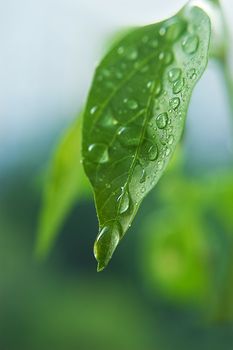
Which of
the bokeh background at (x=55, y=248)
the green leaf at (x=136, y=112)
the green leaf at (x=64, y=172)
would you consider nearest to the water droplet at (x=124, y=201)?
the green leaf at (x=136, y=112)

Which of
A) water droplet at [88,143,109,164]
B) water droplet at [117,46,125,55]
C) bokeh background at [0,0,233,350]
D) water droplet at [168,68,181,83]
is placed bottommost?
bokeh background at [0,0,233,350]

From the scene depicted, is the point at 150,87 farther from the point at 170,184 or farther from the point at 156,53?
the point at 170,184

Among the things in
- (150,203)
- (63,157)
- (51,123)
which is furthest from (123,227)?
(51,123)

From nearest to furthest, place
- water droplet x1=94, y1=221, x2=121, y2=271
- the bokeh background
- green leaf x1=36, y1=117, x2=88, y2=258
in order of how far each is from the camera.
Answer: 1. water droplet x1=94, y1=221, x2=121, y2=271
2. green leaf x1=36, y1=117, x2=88, y2=258
3. the bokeh background

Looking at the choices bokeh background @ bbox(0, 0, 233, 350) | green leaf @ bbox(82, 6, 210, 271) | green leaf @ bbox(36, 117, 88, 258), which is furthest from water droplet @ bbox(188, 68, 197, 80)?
bokeh background @ bbox(0, 0, 233, 350)

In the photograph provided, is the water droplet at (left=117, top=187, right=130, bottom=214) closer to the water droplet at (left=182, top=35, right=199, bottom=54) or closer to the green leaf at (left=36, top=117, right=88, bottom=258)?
the water droplet at (left=182, top=35, right=199, bottom=54)

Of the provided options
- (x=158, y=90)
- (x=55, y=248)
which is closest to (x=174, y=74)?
(x=158, y=90)

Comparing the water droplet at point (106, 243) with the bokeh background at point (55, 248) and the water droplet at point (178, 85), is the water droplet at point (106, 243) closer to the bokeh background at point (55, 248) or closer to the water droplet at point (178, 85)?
the water droplet at point (178, 85)
